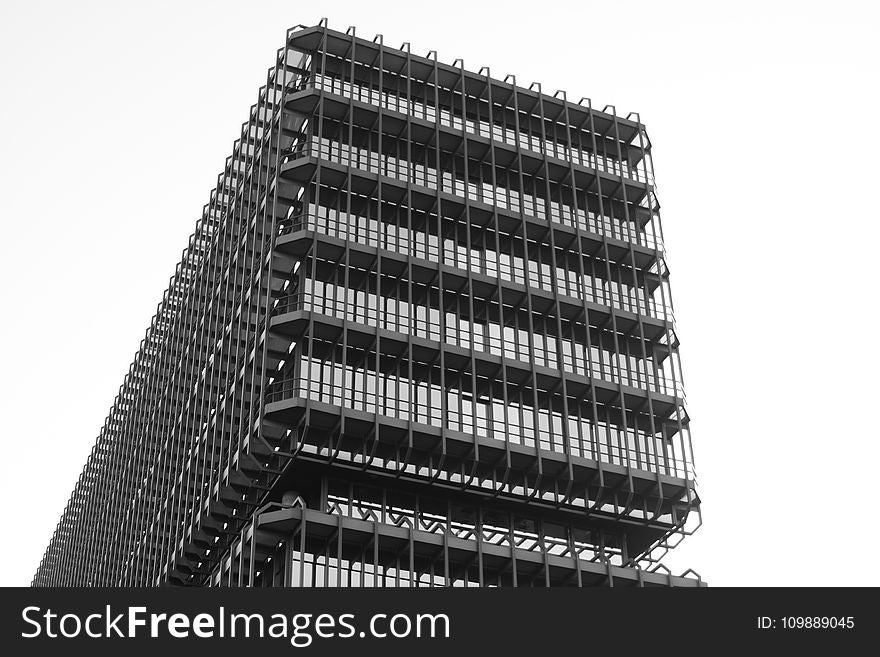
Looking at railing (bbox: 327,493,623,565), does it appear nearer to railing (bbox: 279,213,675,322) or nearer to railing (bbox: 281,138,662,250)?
railing (bbox: 279,213,675,322)

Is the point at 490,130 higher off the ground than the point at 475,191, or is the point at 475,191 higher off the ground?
the point at 490,130

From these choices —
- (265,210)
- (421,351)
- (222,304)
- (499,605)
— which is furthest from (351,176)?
(499,605)

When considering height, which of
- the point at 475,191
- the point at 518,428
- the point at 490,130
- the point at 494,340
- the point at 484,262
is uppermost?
the point at 490,130

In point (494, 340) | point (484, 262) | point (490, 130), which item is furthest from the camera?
point (490, 130)

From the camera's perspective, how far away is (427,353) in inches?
3152

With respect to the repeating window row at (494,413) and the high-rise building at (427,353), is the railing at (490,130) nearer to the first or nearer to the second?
the high-rise building at (427,353)

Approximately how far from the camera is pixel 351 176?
8544cm

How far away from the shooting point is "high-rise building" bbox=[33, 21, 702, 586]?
75875 millimetres

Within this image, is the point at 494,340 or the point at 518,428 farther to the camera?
the point at 494,340

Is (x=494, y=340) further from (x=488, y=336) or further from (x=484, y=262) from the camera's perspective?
(x=484, y=262)

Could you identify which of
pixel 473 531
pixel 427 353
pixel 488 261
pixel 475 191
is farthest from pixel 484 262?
pixel 473 531

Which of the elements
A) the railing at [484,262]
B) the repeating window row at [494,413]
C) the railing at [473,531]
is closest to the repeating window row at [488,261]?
the railing at [484,262]

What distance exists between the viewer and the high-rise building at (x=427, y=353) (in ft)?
249

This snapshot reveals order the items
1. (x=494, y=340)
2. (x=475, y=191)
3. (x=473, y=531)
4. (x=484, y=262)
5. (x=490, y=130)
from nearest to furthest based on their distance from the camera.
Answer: (x=473, y=531) < (x=494, y=340) < (x=484, y=262) < (x=475, y=191) < (x=490, y=130)
